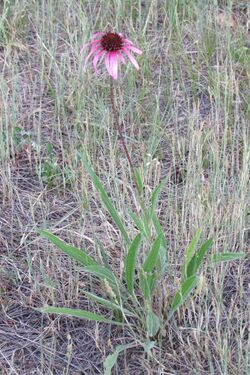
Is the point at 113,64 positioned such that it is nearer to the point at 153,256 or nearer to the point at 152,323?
the point at 153,256

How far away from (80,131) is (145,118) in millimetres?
315

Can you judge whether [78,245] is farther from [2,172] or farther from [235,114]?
[235,114]

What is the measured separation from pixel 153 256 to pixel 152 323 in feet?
0.73

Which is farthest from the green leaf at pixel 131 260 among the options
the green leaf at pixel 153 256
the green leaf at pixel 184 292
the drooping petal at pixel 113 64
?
the drooping petal at pixel 113 64

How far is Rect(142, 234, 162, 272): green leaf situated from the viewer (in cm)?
193

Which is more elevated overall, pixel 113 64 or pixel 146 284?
pixel 113 64

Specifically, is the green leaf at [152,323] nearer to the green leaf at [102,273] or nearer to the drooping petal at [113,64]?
the green leaf at [102,273]

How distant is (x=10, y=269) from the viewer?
7.88 feet

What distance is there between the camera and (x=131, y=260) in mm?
2027

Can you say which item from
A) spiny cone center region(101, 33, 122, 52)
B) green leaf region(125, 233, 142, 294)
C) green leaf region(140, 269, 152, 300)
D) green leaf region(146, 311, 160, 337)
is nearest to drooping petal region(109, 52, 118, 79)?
spiny cone center region(101, 33, 122, 52)

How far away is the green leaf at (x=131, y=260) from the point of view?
6.41ft

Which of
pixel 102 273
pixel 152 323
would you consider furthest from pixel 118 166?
pixel 152 323

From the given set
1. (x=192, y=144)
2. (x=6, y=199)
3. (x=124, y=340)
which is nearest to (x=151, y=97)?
(x=192, y=144)

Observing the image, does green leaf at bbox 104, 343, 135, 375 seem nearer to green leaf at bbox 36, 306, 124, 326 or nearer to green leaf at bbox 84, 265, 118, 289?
green leaf at bbox 36, 306, 124, 326
